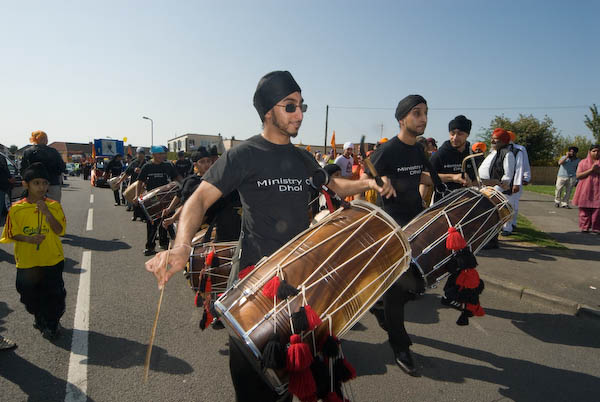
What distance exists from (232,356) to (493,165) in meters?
6.20

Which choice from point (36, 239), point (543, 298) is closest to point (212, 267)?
point (36, 239)

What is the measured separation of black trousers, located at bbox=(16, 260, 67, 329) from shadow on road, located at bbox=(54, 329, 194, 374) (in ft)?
0.84

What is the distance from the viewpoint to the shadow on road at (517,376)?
2.73 metres

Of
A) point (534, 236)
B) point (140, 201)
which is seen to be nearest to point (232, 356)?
point (140, 201)

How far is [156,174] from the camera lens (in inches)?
275

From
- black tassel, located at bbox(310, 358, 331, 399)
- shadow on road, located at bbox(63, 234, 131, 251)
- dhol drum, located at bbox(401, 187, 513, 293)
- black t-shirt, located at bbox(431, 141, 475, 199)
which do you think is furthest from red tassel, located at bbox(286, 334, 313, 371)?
shadow on road, located at bbox(63, 234, 131, 251)

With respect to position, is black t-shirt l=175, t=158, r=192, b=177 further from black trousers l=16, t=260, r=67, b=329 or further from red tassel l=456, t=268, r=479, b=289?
red tassel l=456, t=268, r=479, b=289

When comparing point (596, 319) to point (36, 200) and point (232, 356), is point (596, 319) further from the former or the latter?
point (36, 200)

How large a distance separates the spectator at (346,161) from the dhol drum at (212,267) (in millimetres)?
6206

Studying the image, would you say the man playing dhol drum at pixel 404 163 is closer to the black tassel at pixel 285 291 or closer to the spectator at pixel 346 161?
the black tassel at pixel 285 291

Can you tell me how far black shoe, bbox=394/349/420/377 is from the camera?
2977 millimetres

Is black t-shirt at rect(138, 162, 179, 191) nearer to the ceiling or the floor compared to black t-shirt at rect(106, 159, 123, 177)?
nearer to the ceiling

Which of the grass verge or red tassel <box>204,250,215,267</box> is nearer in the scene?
red tassel <box>204,250,215,267</box>

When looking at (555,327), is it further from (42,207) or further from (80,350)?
(42,207)
